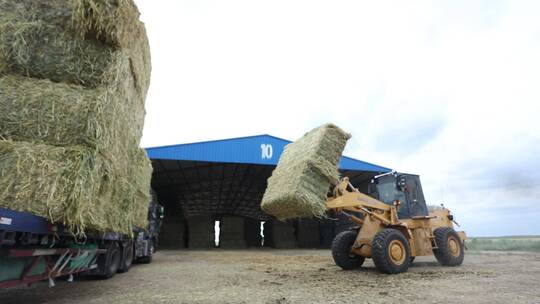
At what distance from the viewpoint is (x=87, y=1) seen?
545cm

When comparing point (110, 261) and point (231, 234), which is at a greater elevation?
point (231, 234)

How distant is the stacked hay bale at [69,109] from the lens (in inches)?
174

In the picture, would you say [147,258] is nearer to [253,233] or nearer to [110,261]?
[110,261]

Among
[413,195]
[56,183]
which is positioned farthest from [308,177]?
[56,183]

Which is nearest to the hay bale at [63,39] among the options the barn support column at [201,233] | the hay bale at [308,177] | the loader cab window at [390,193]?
the hay bale at [308,177]

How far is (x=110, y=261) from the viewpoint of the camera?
8.24 meters

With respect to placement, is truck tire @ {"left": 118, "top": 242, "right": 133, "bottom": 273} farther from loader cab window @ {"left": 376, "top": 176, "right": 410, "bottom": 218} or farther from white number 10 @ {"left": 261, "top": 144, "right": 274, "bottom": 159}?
white number 10 @ {"left": 261, "top": 144, "right": 274, "bottom": 159}

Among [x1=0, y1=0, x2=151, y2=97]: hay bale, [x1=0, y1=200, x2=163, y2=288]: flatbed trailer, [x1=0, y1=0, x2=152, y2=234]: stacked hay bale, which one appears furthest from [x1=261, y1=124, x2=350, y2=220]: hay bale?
[x1=0, y1=0, x2=151, y2=97]: hay bale

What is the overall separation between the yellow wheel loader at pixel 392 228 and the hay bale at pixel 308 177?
1.87ft

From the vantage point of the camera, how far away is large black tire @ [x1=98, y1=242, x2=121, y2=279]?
7584 millimetres

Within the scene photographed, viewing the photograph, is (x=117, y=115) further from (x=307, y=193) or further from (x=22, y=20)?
(x=307, y=193)

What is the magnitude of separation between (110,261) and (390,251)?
6371mm

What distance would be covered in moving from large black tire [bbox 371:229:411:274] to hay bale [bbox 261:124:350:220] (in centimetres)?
158

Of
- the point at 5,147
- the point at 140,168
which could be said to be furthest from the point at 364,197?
the point at 5,147
